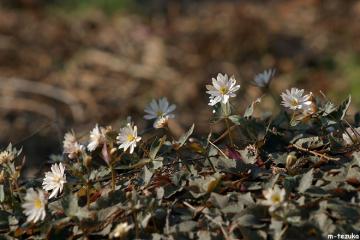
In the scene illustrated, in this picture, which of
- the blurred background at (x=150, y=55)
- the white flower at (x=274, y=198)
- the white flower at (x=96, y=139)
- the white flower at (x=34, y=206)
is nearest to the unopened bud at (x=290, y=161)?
the white flower at (x=274, y=198)

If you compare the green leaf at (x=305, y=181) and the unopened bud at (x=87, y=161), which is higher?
the unopened bud at (x=87, y=161)

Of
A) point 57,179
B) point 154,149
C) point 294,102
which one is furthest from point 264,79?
point 57,179

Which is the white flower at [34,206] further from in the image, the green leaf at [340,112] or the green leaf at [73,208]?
the green leaf at [340,112]

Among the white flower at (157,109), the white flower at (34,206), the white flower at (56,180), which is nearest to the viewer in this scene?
the white flower at (34,206)

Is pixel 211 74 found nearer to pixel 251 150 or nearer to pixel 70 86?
pixel 70 86

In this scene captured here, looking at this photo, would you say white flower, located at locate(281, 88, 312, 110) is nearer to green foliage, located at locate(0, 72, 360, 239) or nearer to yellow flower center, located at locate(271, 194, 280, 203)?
green foliage, located at locate(0, 72, 360, 239)
